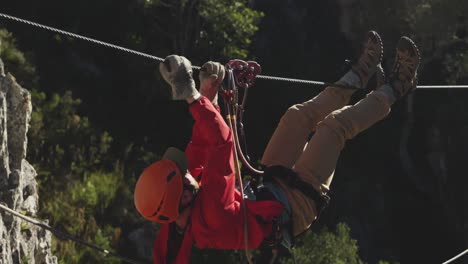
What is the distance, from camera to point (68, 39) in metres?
11.7

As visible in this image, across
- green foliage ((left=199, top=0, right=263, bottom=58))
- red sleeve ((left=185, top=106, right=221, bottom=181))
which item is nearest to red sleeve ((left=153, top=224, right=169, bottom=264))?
red sleeve ((left=185, top=106, right=221, bottom=181))

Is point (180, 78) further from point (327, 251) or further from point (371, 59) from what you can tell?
point (327, 251)

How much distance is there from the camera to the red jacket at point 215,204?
317 cm

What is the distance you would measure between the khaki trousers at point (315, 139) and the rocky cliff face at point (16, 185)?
1.89 m

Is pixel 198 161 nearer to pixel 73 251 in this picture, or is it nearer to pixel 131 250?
pixel 73 251

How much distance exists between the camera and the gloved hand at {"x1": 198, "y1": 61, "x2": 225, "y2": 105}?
341cm

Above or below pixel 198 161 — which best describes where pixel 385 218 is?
below

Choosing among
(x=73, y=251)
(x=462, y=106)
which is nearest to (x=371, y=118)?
(x=73, y=251)

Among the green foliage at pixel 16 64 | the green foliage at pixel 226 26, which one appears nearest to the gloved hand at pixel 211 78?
the green foliage at pixel 16 64

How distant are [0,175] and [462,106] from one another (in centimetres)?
988

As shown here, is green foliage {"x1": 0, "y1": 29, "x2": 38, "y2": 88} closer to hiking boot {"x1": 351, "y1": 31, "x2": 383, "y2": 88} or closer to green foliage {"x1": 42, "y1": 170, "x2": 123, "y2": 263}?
green foliage {"x1": 42, "y1": 170, "x2": 123, "y2": 263}

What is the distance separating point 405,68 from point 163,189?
1.67 metres

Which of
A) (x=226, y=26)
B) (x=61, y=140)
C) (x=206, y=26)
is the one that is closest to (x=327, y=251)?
(x=61, y=140)

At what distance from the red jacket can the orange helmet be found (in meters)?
0.12
